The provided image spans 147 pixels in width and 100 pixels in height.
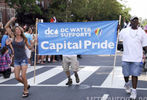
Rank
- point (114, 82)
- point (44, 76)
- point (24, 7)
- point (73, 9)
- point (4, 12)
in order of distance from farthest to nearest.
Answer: point (73, 9) → point (4, 12) → point (24, 7) → point (44, 76) → point (114, 82)

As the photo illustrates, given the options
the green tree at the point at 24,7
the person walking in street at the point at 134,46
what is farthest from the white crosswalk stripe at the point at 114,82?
the green tree at the point at 24,7

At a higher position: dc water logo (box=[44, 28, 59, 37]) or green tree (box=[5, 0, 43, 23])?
green tree (box=[5, 0, 43, 23])

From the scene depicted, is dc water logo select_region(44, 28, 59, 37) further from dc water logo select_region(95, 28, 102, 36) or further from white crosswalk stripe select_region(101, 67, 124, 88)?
white crosswalk stripe select_region(101, 67, 124, 88)

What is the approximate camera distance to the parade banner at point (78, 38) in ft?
24.4

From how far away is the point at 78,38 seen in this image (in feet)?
24.7

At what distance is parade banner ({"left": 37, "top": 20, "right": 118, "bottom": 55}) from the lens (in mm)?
7438

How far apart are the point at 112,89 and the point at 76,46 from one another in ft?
5.37

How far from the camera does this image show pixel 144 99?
5.94 meters

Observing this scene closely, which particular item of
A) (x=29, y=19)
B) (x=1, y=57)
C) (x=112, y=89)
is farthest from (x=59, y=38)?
(x=29, y=19)

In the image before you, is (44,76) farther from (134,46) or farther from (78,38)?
(134,46)

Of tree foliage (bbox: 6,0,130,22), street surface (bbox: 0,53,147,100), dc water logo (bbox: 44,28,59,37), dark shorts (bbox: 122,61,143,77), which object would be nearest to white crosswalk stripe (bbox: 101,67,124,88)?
street surface (bbox: 0,53,147,100)

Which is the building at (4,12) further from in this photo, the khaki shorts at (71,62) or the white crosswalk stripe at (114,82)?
the khaki shorts at (71,62)

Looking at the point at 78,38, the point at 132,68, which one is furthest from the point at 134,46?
the point at 78,38

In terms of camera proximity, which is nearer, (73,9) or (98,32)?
(98,32)
